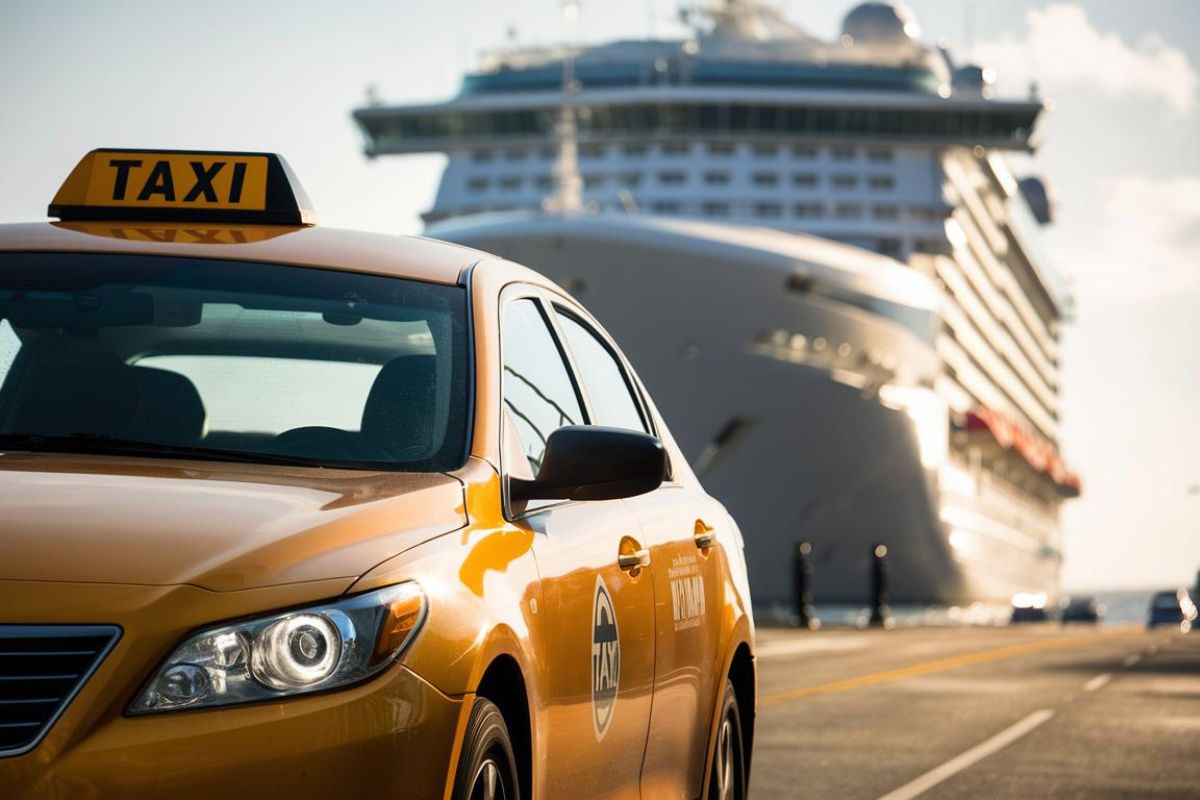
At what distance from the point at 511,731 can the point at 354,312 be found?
41.9 inches

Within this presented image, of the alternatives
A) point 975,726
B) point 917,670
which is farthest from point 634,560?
point 917,670

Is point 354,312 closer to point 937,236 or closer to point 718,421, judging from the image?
point 718,421

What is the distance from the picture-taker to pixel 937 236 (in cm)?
5559

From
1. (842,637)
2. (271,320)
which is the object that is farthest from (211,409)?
(842,637)

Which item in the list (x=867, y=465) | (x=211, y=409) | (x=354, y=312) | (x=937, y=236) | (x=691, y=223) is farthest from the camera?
(x=937, y=236)

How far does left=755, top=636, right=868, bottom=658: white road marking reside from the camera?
891 inches

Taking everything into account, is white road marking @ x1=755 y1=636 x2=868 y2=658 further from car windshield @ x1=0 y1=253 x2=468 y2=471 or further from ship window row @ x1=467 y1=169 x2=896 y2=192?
ship window row @ x1=467 y1=169 x2=896 y2=192

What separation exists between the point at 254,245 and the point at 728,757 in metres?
2.12

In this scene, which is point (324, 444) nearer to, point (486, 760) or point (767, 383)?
point (486, 760)

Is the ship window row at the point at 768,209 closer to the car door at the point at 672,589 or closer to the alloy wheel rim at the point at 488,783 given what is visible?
the car door at the point at 672,589

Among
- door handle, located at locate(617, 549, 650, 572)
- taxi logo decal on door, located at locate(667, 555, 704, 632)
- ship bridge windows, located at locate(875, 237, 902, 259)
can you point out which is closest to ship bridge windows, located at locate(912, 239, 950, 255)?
ship bridge windows, located at locate(875, 237, 902, 259)

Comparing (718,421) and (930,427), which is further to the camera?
(930,427)

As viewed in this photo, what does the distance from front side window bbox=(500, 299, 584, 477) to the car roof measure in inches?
7.0

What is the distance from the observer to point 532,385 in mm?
4754
